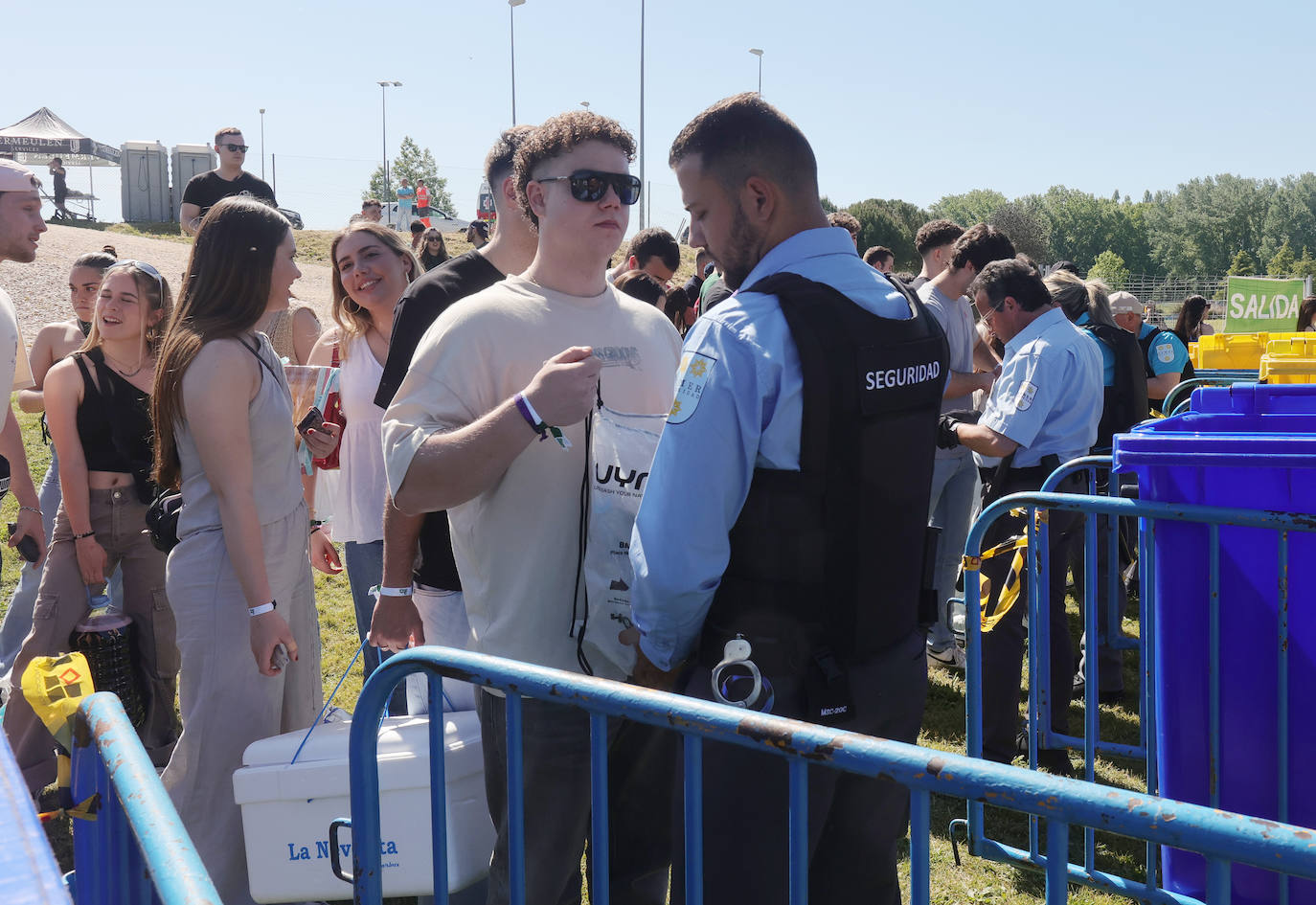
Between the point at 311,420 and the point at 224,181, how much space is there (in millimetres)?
4751

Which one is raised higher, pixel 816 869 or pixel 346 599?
pixel 816 869

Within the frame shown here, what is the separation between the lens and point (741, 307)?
1.92 m

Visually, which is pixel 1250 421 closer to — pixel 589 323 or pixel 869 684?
pixel 869 684

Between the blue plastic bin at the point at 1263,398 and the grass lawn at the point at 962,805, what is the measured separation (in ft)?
5.19

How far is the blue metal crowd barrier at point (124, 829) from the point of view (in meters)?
1.05

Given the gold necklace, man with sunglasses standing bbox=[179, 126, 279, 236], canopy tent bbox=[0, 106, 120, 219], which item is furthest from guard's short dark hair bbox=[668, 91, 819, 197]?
canopy tent bbox=[0, 106, 120, 219]

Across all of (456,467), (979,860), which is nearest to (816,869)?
(456,467)

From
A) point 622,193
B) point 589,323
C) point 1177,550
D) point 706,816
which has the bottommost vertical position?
point 706,816

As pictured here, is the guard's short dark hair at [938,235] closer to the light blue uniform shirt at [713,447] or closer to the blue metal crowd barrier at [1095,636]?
the blue metal crowd barrier at [1095,636]

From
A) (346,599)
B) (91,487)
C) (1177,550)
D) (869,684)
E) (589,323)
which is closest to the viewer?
(869,684)

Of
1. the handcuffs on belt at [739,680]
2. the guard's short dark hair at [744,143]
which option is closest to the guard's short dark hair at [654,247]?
the guard's short dark hair at [744,143]

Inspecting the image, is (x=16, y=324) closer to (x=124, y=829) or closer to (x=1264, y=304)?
(x=124, y=829)

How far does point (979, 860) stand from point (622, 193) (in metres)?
2.73

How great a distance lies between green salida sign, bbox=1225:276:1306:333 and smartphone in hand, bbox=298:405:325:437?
1129 cm
